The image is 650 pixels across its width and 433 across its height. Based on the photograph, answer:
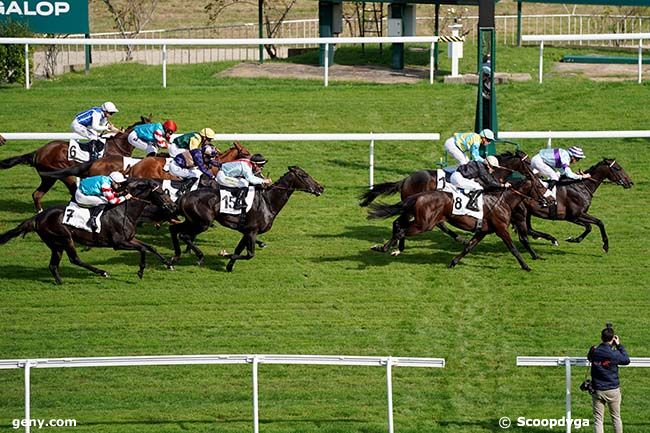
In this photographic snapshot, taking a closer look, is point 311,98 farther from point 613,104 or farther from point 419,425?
point 419,425

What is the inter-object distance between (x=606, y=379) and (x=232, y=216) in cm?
518

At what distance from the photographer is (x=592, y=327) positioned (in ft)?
38.8

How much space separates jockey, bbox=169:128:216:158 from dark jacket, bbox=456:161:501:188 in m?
2.81

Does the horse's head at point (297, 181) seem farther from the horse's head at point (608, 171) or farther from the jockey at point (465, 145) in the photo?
the horse's head at point (608, 171)

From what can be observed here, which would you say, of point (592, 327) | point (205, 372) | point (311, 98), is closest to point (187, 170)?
point (205, 372)

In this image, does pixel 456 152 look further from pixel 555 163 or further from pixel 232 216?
pixel 232 216

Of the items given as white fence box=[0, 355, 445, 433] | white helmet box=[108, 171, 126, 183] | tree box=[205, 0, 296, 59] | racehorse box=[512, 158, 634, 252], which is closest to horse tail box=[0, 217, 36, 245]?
white helmet box=[108, 171, 126, 183]

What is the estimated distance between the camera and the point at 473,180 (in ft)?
44.2

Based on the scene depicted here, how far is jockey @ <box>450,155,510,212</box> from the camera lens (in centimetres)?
1333

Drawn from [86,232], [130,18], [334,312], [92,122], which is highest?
[130,18]

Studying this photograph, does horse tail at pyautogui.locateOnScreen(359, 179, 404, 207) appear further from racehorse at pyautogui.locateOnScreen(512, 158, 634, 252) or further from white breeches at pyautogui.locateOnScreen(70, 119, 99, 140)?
white breeches at pyautogui.locateOnScreen(70, 119, 99, 140)

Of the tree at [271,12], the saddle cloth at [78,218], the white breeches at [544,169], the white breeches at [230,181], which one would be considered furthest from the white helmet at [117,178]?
the tree at [271,12]

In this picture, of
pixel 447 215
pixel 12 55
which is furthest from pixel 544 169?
pixel 12 55

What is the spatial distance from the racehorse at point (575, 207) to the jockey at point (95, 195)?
4148 millimetres
